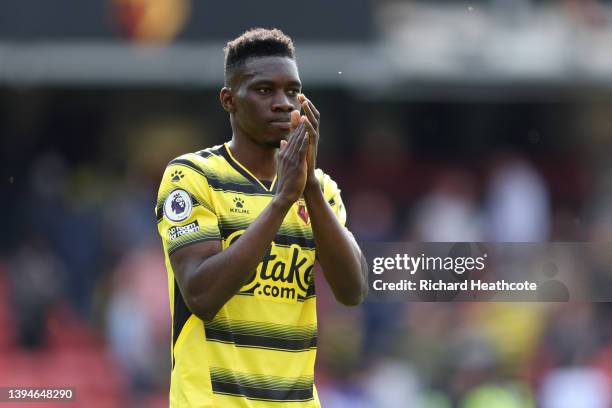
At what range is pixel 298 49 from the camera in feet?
35.9

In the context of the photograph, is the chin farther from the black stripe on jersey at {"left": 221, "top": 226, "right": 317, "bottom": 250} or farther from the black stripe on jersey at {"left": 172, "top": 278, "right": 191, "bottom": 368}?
the black stripe on jersey at {"left": 172, "top": 278, "right": 191, "bottom": 368}

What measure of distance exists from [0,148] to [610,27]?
20.5ft

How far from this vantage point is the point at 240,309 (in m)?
3.49

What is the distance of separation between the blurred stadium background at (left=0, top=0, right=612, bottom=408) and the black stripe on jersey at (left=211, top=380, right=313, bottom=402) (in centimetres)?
167

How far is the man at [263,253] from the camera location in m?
3.41

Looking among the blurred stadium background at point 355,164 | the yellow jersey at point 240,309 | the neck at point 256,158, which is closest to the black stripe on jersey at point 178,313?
the yellow jersey at point 240,309

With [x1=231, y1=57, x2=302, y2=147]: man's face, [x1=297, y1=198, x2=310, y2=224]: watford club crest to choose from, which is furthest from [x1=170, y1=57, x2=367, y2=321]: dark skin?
[x1=297, y1=198, x2=310, y2=224]: watford club crest

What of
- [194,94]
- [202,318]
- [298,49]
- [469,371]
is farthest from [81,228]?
[202,318]

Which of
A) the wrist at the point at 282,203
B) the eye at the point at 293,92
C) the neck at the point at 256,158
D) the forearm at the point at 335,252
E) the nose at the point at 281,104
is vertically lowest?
the forearm at the point at 335,252

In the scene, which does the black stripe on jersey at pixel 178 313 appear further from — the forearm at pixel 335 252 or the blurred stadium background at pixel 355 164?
the blurred stadium background at pixel 355 164

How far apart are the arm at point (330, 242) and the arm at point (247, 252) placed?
0.17ft

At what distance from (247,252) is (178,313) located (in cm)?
37

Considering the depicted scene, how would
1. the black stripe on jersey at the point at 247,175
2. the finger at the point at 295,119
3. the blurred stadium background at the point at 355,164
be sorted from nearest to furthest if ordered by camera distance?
the finger at the point at 295,119 → the black stripe on jersey at the point at 247,175 → the blurred stadium background at the point at 355,164

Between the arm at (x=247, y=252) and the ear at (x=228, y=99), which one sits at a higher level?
the ear at (x=228, y=99)
